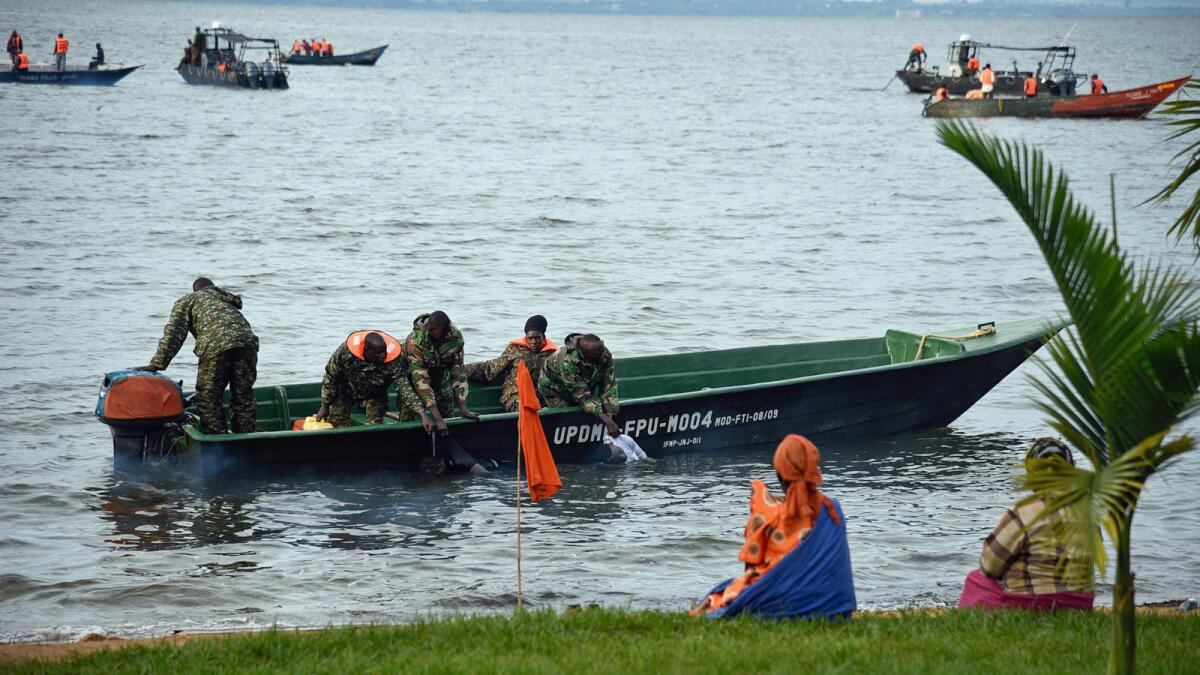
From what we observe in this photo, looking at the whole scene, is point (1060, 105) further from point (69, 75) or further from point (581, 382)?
point (581, 382)

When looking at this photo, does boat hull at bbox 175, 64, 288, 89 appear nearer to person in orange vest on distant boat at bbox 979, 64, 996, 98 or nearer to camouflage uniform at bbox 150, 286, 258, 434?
person in orange vest on distant boat at bbox 979, 64, 996, 98

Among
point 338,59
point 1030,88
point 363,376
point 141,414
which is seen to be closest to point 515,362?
point 363,376

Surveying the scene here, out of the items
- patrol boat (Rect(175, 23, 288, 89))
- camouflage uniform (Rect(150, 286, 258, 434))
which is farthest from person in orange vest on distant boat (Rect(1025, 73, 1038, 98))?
camouflage uniform (Rect(150, 286, 258, 434))

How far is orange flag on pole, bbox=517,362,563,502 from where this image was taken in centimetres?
990

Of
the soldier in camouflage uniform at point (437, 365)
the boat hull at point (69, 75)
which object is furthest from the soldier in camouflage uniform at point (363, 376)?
the boat hull at point (69, 75)

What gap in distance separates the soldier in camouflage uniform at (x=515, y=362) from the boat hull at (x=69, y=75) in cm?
4914

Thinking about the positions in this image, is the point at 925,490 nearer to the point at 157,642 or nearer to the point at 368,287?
the point at 157,642

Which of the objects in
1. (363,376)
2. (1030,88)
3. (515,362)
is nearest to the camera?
(363,376)

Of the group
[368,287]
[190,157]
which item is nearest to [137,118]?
[190,157]

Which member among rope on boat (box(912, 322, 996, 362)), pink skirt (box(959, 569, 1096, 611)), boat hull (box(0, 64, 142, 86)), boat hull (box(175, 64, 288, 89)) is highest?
boat hull (box(175, 64, 288, 89))

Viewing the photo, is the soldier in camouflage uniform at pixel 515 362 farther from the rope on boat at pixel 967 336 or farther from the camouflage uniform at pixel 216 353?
the rope on boat at pixel 967 336

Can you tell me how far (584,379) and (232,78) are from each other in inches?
2171

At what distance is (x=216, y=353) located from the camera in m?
11.8

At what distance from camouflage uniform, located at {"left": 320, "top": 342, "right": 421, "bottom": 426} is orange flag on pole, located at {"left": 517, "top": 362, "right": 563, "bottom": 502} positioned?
2.29 metres
